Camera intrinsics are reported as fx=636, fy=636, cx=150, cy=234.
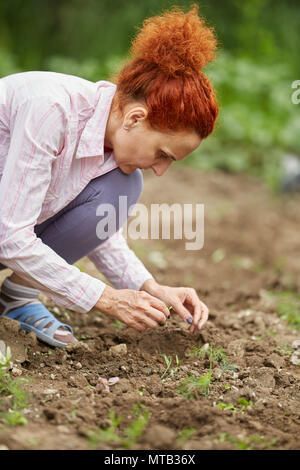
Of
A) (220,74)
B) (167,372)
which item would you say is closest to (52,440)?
(167,372)

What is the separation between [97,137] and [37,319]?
78 cm

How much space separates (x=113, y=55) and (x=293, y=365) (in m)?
5.30

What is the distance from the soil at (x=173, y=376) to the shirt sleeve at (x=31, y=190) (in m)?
0.36

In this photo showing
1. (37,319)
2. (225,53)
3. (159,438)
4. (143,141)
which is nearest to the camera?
(159,438)

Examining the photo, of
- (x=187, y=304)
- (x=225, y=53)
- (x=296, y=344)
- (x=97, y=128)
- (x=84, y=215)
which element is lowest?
(x=296, y=344)

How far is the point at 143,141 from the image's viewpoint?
2.12 meters

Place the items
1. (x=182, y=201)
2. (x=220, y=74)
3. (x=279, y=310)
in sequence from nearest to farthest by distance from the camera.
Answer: (x=279, y=310)
(x=182, y=201)
(x=220, y=74)

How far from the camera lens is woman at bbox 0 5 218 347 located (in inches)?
79.5

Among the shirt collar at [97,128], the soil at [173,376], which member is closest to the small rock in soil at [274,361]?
the soil at [173,376]

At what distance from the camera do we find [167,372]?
7.51 ft

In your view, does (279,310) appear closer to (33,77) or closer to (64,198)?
(64,198)

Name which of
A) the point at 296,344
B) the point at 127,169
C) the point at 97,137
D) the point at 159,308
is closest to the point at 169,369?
the point at 159,308

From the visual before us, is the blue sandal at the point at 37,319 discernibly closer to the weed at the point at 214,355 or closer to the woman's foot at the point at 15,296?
the woman's foot at the point at 15,296

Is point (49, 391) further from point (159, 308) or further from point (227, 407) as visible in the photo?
point (227, 407)
